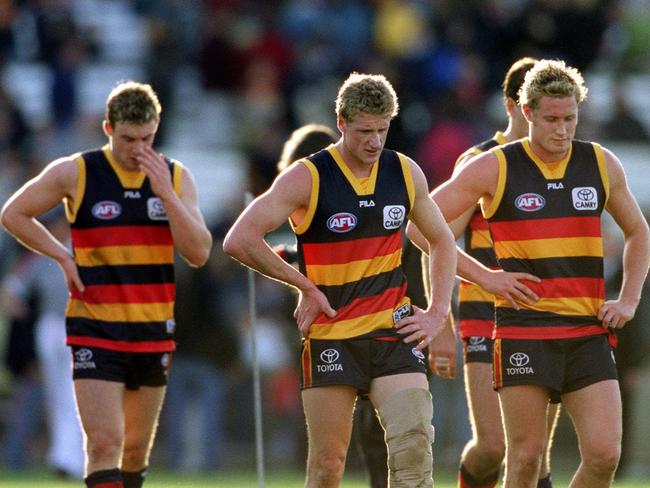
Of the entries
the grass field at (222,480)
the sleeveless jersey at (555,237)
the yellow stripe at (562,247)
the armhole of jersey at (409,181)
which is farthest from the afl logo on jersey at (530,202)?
the grass field at (222,480)

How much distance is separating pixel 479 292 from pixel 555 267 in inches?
52.8

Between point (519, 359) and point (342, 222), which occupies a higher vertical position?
point (342, 222)

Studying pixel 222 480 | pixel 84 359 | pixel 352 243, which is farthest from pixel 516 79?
pixel 222 480

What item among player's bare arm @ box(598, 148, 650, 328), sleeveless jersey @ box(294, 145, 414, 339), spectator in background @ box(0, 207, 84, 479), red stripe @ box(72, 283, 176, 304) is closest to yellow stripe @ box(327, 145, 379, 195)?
sleeveless jersey @ box(294, 145, 414, 339)

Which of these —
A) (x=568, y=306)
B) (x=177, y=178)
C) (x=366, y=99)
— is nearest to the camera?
(x=366, y=99)

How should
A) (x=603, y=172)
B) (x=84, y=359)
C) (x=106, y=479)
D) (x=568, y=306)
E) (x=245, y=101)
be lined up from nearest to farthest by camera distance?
(x=568, y=306) → (x=603, y=172) → (x=106, y=479) → (x=84, y=359) → (x=245, y=101)

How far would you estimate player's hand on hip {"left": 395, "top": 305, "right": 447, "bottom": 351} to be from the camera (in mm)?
8977

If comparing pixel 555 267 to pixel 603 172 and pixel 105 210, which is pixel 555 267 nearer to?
pixel 603 172

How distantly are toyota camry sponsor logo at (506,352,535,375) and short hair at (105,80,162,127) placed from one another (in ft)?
9.07

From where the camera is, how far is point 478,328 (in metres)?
10.3

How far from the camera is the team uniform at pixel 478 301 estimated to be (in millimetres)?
10281

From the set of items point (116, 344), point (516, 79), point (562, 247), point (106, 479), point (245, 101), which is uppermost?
point (245, 101)

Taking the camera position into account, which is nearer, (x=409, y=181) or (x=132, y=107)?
(x=409, y=181)

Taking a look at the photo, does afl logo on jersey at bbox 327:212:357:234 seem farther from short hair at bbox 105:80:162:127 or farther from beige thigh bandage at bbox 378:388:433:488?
short hair at bbox 105:80:162:127
